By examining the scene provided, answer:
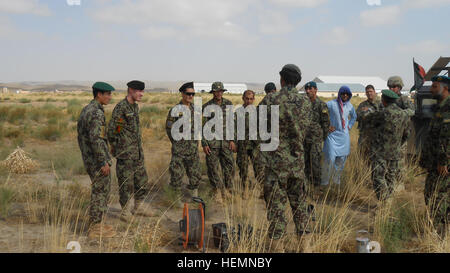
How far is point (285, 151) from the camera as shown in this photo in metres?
4.00

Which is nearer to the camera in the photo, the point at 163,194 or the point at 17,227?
the point at 17,227

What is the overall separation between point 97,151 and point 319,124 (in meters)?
3.69

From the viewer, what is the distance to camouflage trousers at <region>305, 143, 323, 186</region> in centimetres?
627

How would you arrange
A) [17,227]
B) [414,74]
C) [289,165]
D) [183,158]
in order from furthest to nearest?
[414,74]
[183,158]
[17,227]
[289,165]

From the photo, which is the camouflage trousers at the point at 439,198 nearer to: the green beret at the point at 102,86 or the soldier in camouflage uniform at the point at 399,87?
the soldier in camouflage uniform at the point at 399,87

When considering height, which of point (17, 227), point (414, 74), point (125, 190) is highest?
point (414, 74)

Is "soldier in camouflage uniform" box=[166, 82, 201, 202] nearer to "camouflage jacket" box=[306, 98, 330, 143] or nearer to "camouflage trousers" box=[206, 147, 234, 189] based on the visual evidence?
"camouflage trousers" box=[206, 147, 234, 189]

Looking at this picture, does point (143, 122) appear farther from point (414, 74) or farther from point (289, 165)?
point (289, 165)

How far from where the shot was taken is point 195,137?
6043mm

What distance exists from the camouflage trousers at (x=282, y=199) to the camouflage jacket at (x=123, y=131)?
2.06m

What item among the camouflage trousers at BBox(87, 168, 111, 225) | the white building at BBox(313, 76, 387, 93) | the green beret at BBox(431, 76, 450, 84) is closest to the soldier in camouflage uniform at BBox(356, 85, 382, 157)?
the green beret at BBox(431, 76, 450, 84)

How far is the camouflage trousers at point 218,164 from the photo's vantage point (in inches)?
248
